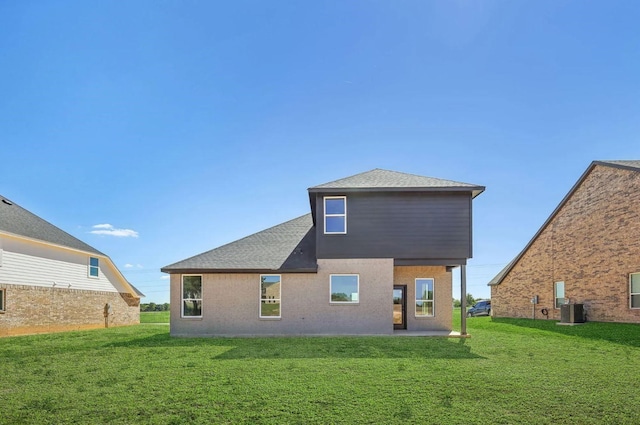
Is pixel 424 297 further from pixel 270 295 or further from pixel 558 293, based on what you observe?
pixel 558 293

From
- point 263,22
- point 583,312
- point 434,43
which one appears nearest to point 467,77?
point 434,43

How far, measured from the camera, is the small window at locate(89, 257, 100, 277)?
958 inches

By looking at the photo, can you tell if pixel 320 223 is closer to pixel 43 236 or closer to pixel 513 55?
pixel 513 55

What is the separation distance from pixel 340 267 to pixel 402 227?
2628 millimetres

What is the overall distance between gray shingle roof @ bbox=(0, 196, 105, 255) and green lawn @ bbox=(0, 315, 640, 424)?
8239mm

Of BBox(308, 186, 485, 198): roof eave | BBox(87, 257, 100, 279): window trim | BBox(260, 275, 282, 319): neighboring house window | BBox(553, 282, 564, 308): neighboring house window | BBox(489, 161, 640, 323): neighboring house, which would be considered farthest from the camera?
BBox(87, 257, 100, 279): window trim

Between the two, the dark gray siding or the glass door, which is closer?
the dark gray siding

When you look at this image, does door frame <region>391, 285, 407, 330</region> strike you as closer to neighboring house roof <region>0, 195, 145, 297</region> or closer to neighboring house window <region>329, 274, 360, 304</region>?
neighboring house window <region>329, 274, 360, 304</region>

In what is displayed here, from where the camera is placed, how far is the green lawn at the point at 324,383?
251 inches

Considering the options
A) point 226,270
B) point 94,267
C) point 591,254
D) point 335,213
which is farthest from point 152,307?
point 591,254

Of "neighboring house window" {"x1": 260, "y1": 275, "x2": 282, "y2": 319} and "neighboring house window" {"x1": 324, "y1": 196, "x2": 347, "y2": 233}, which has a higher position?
"neighboring house window" {"x1": 324, "y1": 196, "x2": 347, "y2": 233}

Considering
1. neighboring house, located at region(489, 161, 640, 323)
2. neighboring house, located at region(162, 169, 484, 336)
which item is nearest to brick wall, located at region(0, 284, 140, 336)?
neighboring house, located at region(162, 169, 484, 336)

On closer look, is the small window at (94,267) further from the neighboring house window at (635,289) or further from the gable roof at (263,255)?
the neighboring house window at (635,289)

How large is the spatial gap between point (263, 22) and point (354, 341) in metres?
10.8
